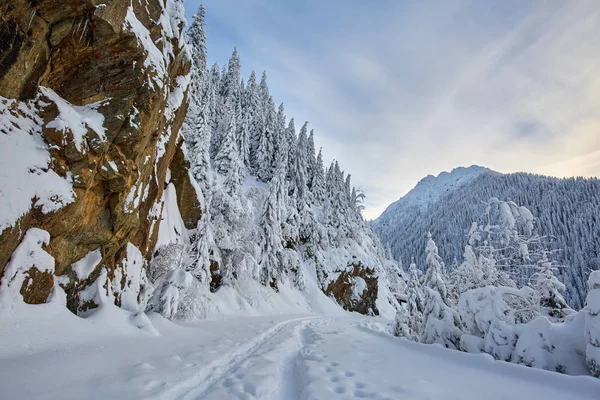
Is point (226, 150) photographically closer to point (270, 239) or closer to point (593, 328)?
point (270, 239)

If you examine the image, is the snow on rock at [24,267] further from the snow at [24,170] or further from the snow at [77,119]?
the snow at [77,119]

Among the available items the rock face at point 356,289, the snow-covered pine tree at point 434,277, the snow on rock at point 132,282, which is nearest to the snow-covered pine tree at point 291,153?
the rock face at point 356,289

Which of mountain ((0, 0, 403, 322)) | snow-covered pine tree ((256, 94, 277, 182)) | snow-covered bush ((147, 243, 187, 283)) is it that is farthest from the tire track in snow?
snow-covered pine tree ((256, 94, 277, 182))

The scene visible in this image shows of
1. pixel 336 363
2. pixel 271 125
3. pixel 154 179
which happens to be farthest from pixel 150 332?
pixel 271 125

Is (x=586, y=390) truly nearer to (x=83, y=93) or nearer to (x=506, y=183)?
(x=83, y=93)

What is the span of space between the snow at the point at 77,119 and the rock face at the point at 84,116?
0.03m

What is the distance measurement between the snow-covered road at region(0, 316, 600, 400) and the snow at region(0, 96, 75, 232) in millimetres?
3064

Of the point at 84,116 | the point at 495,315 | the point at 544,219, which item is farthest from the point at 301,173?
the point at 544,219

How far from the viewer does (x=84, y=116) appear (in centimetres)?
898

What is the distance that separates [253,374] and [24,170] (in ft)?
25.7

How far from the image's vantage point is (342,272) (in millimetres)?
41156

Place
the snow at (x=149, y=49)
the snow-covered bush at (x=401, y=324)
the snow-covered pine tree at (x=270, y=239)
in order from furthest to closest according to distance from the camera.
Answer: the snow-covered pine tree at (x=270, y=239) → the snow-covered bush at (x=401, y=324) → the snow at (x=149, y=49)

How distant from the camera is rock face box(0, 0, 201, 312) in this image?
23.7ft

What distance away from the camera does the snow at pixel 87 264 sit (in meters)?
9.15
